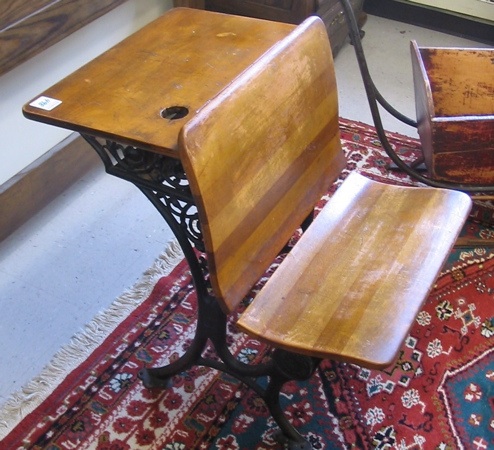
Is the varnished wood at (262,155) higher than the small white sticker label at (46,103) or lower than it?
lower

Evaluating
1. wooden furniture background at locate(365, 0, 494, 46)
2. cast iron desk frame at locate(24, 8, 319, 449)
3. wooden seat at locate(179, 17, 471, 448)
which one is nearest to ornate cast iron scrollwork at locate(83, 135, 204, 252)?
cast iron desk frame at locate(24, 8, 319, 449)

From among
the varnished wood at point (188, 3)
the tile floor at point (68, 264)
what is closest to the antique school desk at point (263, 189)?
the tile floor at point (68, 264)

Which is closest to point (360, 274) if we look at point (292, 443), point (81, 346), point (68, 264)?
point (292, 443)

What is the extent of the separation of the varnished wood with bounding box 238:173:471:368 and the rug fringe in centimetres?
63

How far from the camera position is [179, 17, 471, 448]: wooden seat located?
→ 1.11 meters

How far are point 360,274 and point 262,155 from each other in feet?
1.02

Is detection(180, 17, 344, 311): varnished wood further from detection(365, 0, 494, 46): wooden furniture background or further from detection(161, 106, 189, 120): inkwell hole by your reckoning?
detection(365, 0, 494, 46): wooden furniture background

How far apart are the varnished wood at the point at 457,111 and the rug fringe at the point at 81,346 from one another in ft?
2.70

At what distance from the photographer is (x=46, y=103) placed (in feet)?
3.97

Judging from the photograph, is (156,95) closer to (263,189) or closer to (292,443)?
(263,189)

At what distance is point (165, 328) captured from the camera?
1.73 meters

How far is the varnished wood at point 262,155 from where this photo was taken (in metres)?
1.10

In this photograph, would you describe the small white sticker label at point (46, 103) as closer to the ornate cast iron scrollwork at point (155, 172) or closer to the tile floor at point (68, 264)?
the ornate cast iron scrollwork at point (155, 172)

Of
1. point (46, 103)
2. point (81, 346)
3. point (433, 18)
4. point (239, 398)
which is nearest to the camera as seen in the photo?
point (46, 103)
